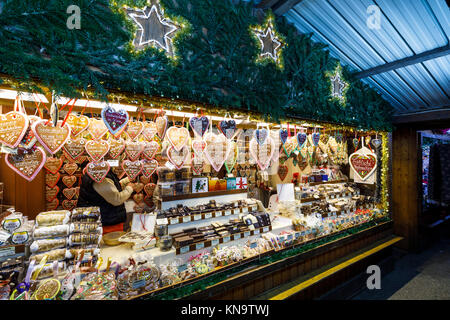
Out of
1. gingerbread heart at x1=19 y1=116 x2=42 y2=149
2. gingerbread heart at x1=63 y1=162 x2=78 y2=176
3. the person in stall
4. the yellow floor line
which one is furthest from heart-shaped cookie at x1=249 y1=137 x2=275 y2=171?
gingerbread heart at x1=63 y1=162 x2=78 y2=176

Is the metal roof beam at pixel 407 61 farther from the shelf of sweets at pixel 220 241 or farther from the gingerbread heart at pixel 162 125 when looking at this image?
the gingerbread heart at pixel 162 125

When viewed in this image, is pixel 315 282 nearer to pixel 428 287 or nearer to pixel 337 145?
pixel 428 287

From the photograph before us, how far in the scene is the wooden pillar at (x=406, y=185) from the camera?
5.25 meters

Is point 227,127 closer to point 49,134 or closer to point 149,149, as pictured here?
point 149,149

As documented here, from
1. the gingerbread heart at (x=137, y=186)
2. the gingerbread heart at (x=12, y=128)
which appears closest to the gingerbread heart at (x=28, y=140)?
the gingerbread heart at (x=12, y=128)

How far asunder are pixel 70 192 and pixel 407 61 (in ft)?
23.0

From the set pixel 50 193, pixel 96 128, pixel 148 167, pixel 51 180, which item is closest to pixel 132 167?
pixel 148 167

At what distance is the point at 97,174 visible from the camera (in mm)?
2586

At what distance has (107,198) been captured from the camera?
3.16m

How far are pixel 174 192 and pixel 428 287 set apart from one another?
4772 mm

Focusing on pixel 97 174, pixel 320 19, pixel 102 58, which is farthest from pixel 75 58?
pixel 320 19

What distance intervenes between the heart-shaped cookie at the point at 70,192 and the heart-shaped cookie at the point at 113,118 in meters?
4.00

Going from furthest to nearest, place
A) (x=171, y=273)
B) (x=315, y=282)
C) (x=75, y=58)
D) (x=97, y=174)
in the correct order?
(x=315, y=282) → (x=97, y=174) → (x=171, y=273) → (x=75, y=58)

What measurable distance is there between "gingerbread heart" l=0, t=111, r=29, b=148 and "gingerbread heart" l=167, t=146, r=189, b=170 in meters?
1.35
